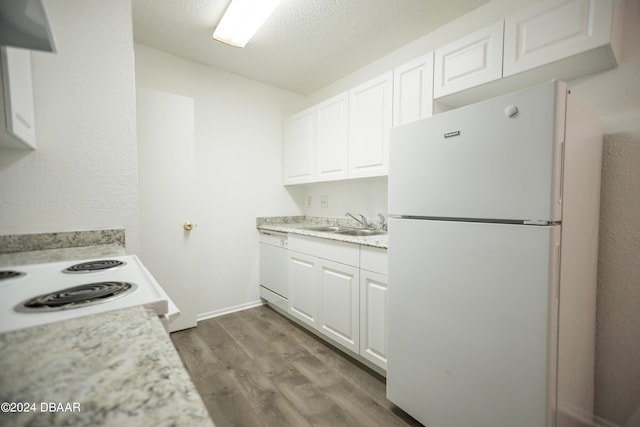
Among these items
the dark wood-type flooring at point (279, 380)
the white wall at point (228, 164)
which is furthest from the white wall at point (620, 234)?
the white wall at point (228, 164)

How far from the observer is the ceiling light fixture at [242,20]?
67.9 inches

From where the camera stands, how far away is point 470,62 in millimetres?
1580

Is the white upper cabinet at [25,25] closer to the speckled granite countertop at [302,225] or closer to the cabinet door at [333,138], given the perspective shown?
the speckled granite countertop at [302,225]

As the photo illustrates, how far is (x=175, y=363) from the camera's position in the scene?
1.39ft

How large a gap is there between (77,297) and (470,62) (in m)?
2.03

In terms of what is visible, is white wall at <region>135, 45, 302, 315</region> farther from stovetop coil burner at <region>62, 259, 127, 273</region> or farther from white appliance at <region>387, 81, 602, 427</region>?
white appliance at <region>387, 81, 602, 427</region>

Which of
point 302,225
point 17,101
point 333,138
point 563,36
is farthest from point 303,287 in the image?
point 563,36

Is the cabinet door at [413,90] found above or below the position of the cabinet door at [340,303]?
above

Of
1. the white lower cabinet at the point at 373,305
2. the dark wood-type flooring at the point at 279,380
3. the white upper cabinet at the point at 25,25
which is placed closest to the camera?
the white upper cabinet at the point at 25,25

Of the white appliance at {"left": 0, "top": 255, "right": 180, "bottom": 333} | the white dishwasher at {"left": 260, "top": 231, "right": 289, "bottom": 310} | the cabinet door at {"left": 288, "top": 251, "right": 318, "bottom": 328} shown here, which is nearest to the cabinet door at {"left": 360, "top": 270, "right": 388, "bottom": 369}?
the cabinet door at {"left": 288, "top": 251, "right": 318, "bottom": 328}

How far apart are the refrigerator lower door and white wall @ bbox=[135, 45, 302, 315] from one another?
183cm

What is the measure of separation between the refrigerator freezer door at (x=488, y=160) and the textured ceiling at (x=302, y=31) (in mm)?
1100

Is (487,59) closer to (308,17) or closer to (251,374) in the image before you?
(308,17)

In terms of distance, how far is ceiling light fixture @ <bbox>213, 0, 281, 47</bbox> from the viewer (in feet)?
5.66
